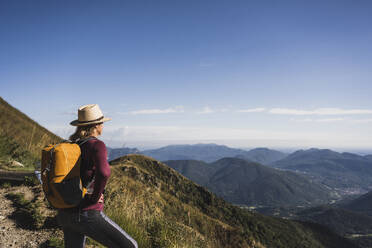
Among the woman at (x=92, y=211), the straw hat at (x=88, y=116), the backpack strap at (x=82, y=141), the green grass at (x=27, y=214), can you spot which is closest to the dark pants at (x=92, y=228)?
the woman at (x=92, y=211)

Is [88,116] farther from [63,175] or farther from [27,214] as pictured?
[27,214]

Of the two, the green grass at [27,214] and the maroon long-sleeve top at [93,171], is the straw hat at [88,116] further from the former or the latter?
the green grass at [27,214]

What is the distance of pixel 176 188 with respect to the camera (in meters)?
78.7

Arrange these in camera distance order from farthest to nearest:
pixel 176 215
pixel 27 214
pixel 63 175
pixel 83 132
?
pixel 176 215 → pixel 27 214 → pixel 83 132 → pixel 63 175

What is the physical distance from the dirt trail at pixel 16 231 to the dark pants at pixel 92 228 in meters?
2.46

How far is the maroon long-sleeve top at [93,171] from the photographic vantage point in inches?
105

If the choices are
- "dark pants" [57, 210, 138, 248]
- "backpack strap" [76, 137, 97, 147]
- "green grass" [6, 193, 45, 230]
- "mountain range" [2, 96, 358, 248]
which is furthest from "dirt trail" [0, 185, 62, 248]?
"backpack strap" [76, 137, 97, 147]

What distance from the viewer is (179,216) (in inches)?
340

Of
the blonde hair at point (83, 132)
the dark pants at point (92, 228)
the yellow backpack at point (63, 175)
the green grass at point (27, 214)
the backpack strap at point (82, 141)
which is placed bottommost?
the green grass at point (27, 214)

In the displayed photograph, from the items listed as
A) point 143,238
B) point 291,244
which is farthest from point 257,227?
point 143,238

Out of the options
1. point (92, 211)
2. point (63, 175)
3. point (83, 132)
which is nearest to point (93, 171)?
point (63, 175)

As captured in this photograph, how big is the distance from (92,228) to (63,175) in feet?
2.47

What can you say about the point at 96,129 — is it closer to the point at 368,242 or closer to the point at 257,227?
the point at 257,227

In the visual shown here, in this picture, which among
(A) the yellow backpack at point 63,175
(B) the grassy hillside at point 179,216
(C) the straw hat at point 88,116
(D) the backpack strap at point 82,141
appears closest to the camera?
(A) the yellow backpack at point 63,175
